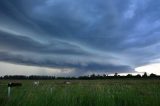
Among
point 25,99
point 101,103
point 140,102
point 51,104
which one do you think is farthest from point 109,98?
point 25,99

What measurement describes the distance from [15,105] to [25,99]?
399 mm

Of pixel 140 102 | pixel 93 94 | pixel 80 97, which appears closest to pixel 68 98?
pixel 80 97

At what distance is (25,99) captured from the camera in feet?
26.3

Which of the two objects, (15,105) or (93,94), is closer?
(15,105)

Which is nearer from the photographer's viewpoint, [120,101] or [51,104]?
[51,104]

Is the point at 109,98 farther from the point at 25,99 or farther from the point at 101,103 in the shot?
the point at 25,99

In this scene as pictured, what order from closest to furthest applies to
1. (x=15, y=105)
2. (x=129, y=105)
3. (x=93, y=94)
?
(x=15, y=105) < (x=129, y=105) < (x=93, y=94)

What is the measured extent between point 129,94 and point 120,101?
80 cm

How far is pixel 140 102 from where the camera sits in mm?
8172

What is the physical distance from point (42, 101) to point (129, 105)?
2795mm

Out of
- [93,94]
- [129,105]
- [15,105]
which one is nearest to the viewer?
[15,105]

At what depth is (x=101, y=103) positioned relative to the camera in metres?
8.09

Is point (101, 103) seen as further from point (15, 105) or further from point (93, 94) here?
Answer: point (15, 105)

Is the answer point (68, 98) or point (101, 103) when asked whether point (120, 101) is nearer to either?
point (101, 103)
